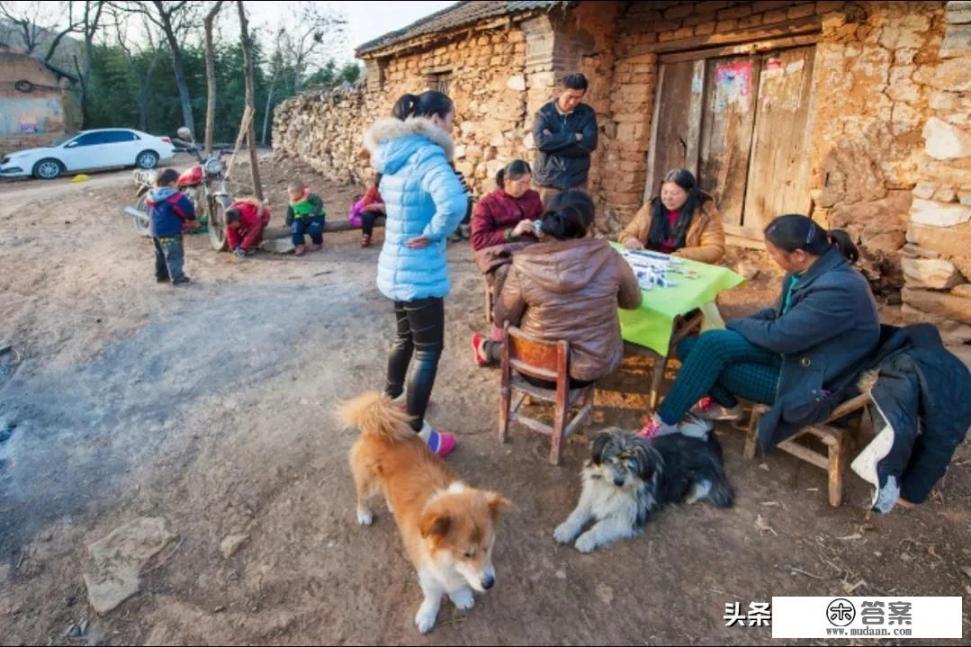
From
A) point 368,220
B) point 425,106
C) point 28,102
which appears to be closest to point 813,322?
point 425,106

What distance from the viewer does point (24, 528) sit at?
112 inches

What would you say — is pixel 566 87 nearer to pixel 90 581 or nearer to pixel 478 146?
pixel 478 146

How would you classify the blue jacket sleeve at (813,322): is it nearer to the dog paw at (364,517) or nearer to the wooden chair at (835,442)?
the wooden chair at (835,442)

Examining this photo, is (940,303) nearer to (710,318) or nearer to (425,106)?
(710,318)

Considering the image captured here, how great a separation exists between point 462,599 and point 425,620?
0.17m

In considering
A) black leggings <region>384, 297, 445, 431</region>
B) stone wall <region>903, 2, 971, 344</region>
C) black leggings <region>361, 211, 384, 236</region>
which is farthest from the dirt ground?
black leggings <region>361, 211, 384, 236</region>

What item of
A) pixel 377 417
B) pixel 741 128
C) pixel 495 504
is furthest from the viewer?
pixel 741 128

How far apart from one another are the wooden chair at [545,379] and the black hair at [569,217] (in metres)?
0.56

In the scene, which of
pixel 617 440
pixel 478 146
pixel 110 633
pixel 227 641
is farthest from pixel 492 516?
pixel 478 146

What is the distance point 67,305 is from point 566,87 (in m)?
5.39

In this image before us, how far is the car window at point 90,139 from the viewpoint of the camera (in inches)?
647

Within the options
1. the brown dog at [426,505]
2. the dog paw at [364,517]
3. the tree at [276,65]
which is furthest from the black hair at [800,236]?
the tree at [276,65]

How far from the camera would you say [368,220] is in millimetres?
8211

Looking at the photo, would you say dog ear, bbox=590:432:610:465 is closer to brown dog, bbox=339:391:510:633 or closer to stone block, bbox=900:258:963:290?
brown dog, bbox=339:391:510:633
